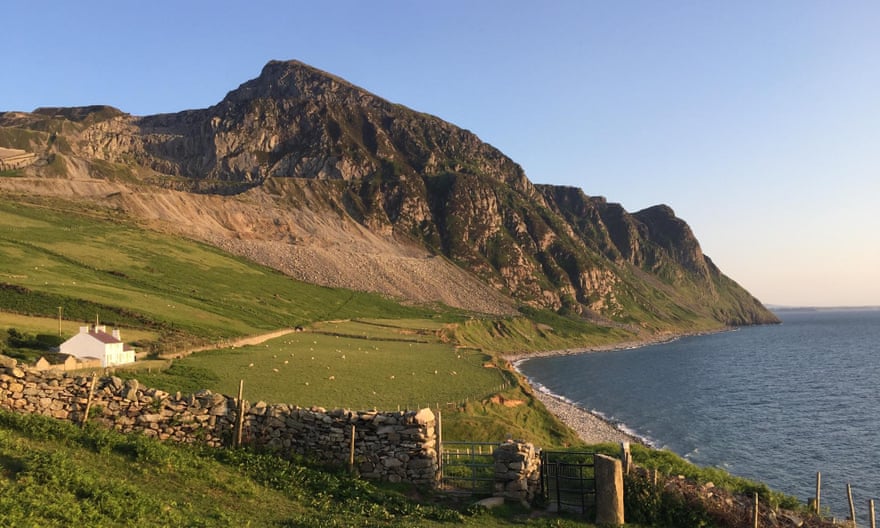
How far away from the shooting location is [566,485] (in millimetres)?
22562

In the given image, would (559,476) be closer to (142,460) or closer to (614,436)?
(142,460)

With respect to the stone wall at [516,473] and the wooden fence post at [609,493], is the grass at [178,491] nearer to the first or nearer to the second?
the wooden fence post at [609,493]

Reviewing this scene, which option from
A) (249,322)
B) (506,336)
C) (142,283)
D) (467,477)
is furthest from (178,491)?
(506,336)

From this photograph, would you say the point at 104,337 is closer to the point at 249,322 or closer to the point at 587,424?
the point at 249,322

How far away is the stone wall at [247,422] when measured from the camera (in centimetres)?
2228

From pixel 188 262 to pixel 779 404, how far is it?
13082 cm

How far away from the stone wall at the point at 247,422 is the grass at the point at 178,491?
90cm

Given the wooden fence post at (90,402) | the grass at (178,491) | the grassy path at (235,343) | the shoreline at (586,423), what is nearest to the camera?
the grass at (178,491)

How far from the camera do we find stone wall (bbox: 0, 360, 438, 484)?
22.3 meters

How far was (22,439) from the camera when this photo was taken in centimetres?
1845

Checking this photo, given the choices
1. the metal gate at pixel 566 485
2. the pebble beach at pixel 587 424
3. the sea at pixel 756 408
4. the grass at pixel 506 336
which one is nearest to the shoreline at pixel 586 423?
the pebble beach at pixel 587 424

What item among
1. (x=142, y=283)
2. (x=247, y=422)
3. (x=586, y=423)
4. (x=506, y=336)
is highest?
(x=142, y=283)

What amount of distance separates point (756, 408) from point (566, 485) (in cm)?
7437


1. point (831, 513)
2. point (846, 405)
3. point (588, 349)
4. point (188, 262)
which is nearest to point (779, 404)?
point (846, 405)
